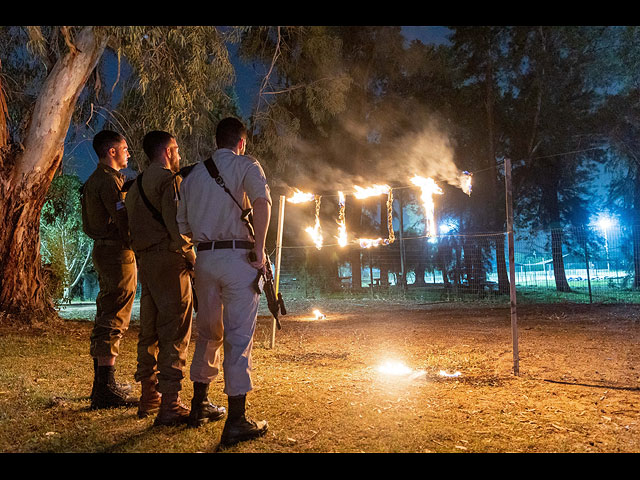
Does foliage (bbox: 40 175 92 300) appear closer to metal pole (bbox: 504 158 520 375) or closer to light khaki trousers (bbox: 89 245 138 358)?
light khaki trousers (bbox: 89 245 138 358)

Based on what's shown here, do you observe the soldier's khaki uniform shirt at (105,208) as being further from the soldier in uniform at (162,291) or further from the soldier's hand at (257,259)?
the soldier's hand at (257,259)

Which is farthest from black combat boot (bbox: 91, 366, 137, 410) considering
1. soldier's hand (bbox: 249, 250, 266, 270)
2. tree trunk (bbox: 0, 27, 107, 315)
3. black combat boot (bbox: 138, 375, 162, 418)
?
tree trunk (bbox: 0, 27, 107, 315)

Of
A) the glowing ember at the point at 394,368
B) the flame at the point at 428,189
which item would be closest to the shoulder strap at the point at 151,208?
the glowing ember at the point at 394,368

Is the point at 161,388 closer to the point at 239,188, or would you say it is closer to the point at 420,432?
the point at 239,188

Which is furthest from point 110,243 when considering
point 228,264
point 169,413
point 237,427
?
point 237,427

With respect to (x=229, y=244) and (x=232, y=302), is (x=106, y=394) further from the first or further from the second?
(x=229, y=244)

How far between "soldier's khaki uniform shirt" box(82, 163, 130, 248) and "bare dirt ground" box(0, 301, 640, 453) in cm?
139

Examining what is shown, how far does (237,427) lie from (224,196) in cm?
149

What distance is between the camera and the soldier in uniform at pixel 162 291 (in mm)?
3551

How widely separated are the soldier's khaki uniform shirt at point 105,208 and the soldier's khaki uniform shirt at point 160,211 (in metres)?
0.29

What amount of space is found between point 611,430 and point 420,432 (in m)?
1.31

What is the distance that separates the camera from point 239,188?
134 inches

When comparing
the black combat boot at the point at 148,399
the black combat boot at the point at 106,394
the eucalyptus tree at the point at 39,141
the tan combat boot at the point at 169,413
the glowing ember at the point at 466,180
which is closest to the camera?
the tan combat boot at the point at 169,413
